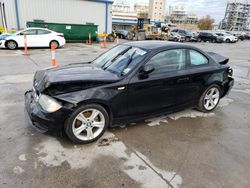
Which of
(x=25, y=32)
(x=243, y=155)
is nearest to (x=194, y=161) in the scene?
(x=243, y=155)

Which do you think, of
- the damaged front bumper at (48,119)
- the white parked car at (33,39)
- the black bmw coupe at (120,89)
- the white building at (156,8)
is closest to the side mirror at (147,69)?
the black bmw coupe at (120,89)

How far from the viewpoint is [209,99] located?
4703 millimetres

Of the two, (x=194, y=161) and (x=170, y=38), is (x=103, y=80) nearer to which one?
(x=194, y=161)

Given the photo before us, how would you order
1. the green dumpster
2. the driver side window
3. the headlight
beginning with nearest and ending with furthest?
the headlight → the driver side window → the green dumpster

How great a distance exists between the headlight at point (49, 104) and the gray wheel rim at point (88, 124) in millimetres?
332

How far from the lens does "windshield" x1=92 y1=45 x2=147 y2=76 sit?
11.7 feet

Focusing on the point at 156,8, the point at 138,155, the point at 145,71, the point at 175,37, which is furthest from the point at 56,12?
the point at 156,8

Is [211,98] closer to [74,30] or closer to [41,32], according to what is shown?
[41,32]

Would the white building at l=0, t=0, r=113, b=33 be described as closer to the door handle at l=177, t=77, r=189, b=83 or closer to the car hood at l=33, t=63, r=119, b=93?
the car hood at l=33, t=63, r=119, b=93

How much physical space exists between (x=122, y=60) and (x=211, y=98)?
2315 millimetres

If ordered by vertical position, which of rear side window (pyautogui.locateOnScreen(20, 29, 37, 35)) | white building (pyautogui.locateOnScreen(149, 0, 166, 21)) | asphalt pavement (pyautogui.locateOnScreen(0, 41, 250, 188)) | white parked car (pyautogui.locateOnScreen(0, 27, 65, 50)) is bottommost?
asphalt pavement (pyautogui.locateOnScreen(0, 41, 250, 188))

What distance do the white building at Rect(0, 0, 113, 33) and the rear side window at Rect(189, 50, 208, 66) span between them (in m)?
18.9

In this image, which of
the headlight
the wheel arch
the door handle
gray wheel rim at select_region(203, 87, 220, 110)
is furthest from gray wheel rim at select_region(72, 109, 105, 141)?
gray wheel rim at select_region(203, 87, 220, 110)

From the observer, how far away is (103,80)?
128 inches
